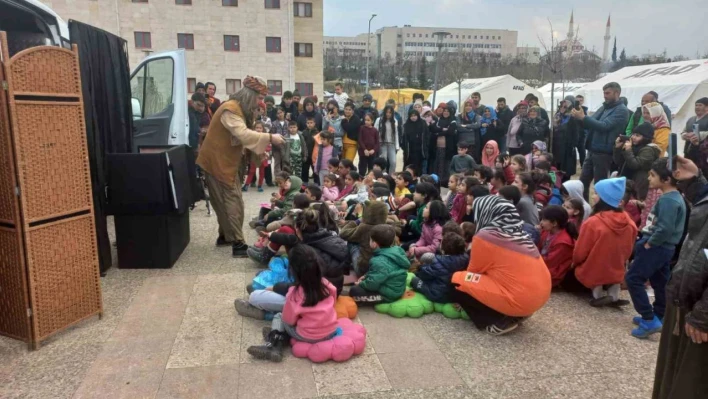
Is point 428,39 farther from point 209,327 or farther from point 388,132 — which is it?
point 209,327

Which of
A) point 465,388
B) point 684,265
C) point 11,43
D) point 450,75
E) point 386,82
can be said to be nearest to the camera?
point 684,265

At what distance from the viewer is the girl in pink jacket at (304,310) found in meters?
3.53

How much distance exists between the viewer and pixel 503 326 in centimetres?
405

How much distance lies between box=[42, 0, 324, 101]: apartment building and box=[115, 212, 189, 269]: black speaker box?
2872 centimetres

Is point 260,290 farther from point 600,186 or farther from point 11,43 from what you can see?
point 11,43

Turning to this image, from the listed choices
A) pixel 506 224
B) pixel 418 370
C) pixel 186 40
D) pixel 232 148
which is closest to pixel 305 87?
pixel 186 40

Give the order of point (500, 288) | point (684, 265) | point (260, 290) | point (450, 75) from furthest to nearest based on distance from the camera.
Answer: point (450, 75), point (260, 290), point (500, 288), point (684, 265)

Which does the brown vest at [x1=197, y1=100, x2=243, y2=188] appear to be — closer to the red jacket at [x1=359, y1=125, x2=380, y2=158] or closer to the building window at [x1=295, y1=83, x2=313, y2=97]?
the red jacket at [x1=359, y1=125, x2=380, y2=158]

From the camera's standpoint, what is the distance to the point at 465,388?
331 cm

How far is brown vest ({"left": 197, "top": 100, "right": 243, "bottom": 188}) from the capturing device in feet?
18.9

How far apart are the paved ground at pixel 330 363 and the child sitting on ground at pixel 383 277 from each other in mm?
165

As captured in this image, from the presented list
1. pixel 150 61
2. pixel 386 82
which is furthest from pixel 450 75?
pixel 150 61

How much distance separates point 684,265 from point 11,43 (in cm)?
704

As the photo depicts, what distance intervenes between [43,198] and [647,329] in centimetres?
488
